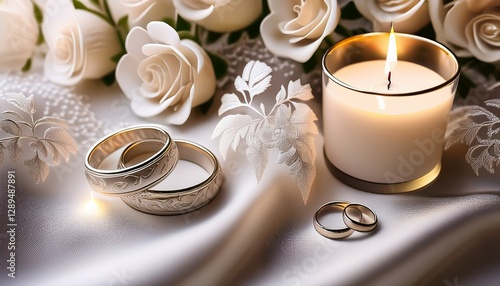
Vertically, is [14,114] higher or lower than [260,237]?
higher

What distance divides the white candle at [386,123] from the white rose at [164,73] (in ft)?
0.68

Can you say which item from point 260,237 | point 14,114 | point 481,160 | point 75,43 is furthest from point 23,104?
point 481,160

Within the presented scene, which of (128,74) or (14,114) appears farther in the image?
(128,74)

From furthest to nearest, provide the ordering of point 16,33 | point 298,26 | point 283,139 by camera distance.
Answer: point 16,33 < point 298,26 < point 283,139

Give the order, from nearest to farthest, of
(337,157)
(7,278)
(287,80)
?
(7,278), (337,157), (287,80)

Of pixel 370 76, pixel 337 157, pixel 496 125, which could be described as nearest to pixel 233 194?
pixel 337 157

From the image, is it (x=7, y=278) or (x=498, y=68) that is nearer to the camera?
(x=7, y=278)

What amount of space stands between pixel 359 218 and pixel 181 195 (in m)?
0.24

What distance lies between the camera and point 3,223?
0.86 metres

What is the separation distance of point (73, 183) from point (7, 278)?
0.59ft

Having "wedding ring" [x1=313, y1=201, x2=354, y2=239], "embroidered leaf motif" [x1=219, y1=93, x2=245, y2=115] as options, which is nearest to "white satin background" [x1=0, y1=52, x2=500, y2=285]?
"wedding ring" [x1=313, y1=201, x2=354, y2=239]

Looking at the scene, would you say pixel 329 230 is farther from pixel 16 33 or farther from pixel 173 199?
pixel 16 33

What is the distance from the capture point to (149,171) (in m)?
0.82

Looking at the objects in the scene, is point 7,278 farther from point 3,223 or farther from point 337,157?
point 337,157
